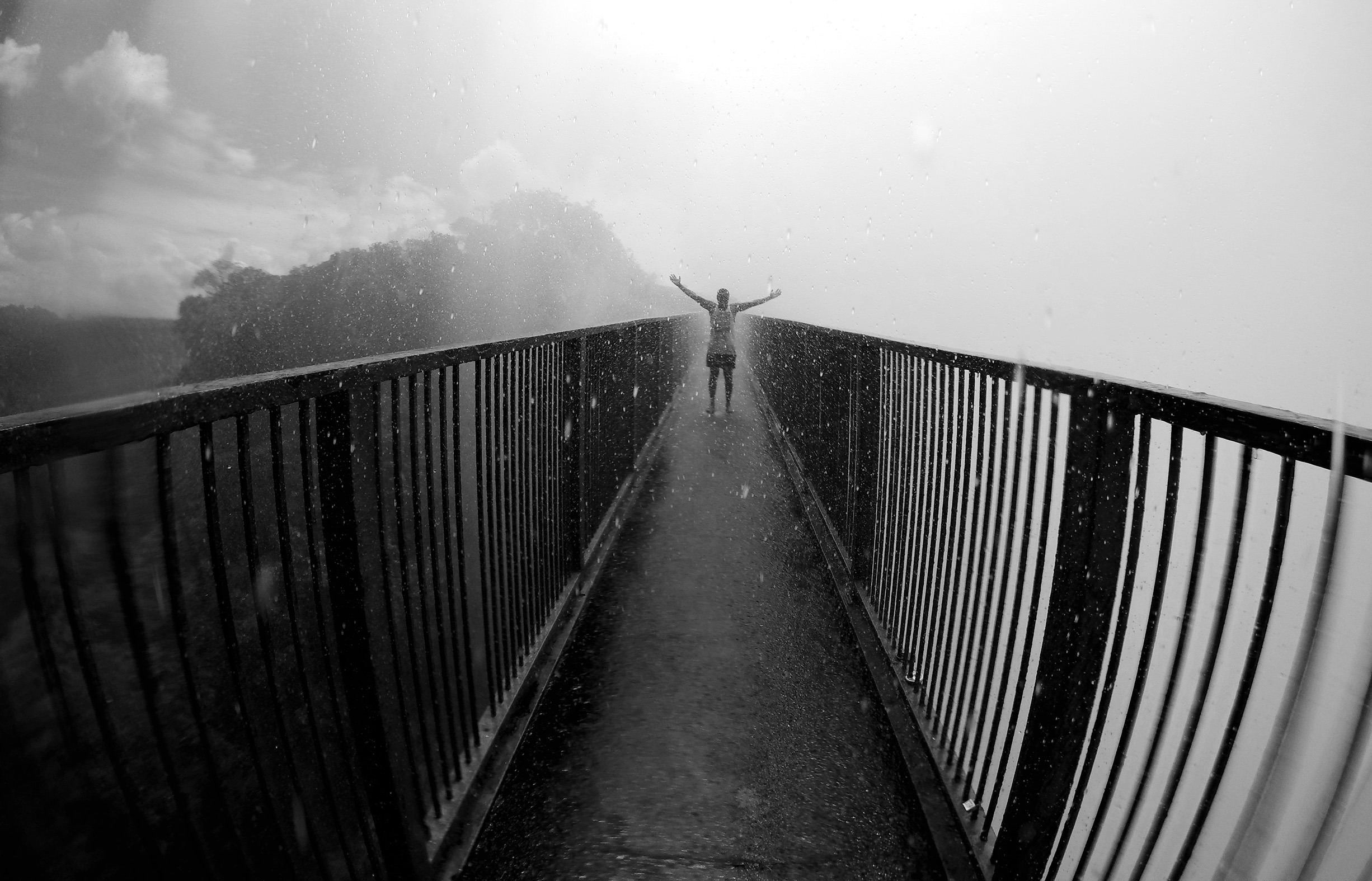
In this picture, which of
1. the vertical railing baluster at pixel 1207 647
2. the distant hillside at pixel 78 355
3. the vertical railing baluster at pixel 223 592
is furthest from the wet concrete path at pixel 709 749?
the distant hillside at pixel 78 355

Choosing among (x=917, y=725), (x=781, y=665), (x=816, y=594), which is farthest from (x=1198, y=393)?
(x=816, y=594)

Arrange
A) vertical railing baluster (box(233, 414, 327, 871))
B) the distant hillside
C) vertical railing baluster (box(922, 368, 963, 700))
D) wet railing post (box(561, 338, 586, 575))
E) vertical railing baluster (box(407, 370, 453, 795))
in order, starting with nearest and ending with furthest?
vertical railing baluster (box(233, 414, 327, 871)) < vertical railing baluster (box(407, 370, 453, 795)) < vertical railing baluster (box(922, 368, 963, 700)) < wet railing post (box(561, 338, 586, 575)) < the distant hillside

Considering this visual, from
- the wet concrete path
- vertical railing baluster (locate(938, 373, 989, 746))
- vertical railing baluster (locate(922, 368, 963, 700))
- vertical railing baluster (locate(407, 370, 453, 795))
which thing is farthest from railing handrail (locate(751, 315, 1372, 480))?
the wet concrete path

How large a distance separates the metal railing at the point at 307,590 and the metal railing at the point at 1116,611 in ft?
5.70

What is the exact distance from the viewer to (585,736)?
347 cm

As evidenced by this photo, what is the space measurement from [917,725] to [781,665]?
878mm

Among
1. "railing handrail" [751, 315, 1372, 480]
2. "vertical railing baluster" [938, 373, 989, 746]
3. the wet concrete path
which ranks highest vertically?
"railing handrail" [751, 315, 1372, 480]

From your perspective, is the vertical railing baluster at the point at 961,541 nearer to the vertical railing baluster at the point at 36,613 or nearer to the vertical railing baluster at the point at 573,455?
the vertical railing baluster at the point at 573,455

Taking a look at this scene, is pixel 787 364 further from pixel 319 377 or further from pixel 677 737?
pixel 319 377

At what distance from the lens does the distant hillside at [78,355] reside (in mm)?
85125

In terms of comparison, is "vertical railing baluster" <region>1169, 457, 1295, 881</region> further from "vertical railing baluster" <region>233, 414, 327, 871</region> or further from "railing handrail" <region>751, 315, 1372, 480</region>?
"vertical railing baluster" <region>233, 414, 327, 871</region>

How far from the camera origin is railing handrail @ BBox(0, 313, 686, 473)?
1.25 m

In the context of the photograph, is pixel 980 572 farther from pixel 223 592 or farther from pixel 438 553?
pixel 223 592

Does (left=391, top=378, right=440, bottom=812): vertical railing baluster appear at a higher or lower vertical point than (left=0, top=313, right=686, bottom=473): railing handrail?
lower
